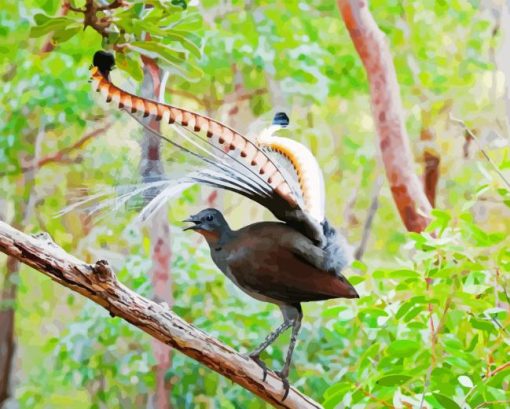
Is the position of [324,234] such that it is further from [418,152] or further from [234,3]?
[418,152]

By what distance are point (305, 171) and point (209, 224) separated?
134 mm

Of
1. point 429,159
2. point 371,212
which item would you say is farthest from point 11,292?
point 429,159

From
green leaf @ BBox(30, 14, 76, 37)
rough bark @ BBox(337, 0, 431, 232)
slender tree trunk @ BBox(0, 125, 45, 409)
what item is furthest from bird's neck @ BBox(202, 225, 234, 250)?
slender tree trunk @ BBox(0, 125, 45, 409)

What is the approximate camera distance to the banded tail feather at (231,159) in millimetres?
900

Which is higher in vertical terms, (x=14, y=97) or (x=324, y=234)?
(x=14, y=97)

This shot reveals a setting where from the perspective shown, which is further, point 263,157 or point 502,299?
point 502,299

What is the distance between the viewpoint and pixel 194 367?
76.5 inches

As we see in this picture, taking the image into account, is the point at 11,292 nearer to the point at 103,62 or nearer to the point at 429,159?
the point at 429,159

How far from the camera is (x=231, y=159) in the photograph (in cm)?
93

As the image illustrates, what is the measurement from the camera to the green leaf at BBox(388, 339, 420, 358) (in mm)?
1055

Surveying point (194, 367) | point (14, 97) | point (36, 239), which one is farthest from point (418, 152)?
point (36, 239)

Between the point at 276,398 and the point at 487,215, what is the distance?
165 cm

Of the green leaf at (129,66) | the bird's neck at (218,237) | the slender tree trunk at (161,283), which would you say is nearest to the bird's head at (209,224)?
the bird's neck at (218,237)

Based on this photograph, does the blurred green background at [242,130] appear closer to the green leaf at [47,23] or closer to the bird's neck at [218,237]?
the green leaf at [47,23]
